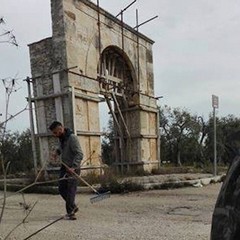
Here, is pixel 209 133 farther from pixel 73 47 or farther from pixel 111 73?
pixel 73 47

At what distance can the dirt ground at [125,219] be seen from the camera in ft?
18.2

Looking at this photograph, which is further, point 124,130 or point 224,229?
point 124,130

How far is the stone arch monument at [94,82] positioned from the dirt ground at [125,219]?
265 centimetres

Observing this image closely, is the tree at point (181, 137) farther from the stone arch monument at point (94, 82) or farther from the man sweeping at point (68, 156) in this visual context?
the man sweeping at point (68, 156)

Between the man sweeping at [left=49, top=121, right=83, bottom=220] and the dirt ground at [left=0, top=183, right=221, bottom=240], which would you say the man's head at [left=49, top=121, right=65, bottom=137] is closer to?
the man sweeping at [left=49, top=121, right=83, bottom=220]

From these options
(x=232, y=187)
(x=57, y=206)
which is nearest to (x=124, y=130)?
(x=57, y=206)

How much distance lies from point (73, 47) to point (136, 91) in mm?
5263

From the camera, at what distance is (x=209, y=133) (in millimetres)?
43625

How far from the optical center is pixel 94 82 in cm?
1455

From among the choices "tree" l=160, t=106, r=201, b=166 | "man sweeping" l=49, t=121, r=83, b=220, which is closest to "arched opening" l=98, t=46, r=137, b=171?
"man sweeping" l=49, t=121, r=83, b=220

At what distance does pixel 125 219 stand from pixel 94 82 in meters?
8.25

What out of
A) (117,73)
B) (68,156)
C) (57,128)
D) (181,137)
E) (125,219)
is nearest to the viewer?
(125,219)

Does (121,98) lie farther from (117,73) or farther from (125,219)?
(125,219)

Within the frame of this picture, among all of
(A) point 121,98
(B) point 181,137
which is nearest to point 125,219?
Result: (A) point 121,98
